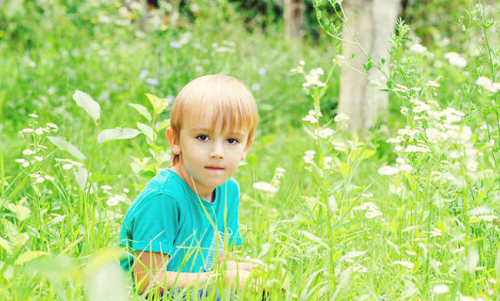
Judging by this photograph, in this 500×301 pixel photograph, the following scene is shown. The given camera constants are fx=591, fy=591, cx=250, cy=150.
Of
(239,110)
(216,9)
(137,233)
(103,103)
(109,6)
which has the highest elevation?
(109,6)

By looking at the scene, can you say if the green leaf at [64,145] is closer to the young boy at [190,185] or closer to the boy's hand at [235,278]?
the young boy at [190,185]

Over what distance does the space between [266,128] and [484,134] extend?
2.19m

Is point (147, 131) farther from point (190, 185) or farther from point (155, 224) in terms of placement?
point (155, 224)

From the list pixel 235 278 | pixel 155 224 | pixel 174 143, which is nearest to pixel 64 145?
pixel 174 143

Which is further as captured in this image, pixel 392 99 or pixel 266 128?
pixel 392 99

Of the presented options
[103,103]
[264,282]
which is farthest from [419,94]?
[103,103]

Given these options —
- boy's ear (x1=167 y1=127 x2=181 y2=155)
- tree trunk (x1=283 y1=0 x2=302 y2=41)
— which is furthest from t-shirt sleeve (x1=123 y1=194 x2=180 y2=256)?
tree trunk (x1=283 y1=0 x2=302 y2=41)

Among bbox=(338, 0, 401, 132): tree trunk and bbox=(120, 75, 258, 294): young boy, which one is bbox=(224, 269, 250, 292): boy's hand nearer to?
bbox=(120, 75, 258, 294): young boy

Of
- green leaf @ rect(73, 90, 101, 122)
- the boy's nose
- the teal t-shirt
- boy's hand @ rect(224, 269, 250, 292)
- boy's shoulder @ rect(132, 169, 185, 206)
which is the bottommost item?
boy's hand @ rect(224, 269, 250, 292)

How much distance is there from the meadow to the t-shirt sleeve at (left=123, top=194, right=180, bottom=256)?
0.15m

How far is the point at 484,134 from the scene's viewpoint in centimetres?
258

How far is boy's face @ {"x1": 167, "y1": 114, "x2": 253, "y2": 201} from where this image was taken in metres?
1.88

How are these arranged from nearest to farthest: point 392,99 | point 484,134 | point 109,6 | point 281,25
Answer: point 484,134 < point 392,99 < point 109,6 < point 281,25

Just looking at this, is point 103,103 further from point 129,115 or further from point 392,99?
point 392,99
